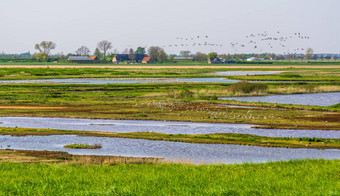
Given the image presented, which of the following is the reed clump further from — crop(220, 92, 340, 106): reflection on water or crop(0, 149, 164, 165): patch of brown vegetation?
crop(0, 149, 164, 165): patch of brown vegetation

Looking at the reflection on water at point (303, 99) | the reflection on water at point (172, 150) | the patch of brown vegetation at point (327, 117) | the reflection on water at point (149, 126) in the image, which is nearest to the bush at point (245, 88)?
the reflection on water at point (303, 99)

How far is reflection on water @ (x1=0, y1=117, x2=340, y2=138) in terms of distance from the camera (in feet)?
168

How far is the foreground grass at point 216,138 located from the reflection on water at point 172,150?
1066mm

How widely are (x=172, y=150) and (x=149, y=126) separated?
14.6 meters

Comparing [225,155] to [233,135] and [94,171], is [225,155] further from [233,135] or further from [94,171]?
[94,171]

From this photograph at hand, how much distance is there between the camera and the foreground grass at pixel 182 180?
1603 centimetres

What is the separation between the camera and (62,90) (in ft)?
329

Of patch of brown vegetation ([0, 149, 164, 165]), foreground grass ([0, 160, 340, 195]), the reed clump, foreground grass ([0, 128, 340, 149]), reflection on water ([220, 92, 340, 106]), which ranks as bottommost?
reflection on water ([220, 92, 340, 106])

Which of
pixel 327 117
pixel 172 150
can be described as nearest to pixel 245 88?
pixel 327 117

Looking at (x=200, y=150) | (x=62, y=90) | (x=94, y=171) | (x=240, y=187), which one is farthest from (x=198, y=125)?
(x=62, y=90)

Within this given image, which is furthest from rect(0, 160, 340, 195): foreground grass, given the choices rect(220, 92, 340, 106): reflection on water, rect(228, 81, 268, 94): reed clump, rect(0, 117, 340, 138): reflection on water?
rect(228, 81, 268, 94): reed clump

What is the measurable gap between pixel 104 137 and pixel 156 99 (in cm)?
3583

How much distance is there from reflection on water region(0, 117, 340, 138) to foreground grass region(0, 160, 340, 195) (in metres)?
26.7

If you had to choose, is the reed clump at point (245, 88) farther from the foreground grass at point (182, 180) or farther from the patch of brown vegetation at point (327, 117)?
the foreground grass at point (182, 180)
